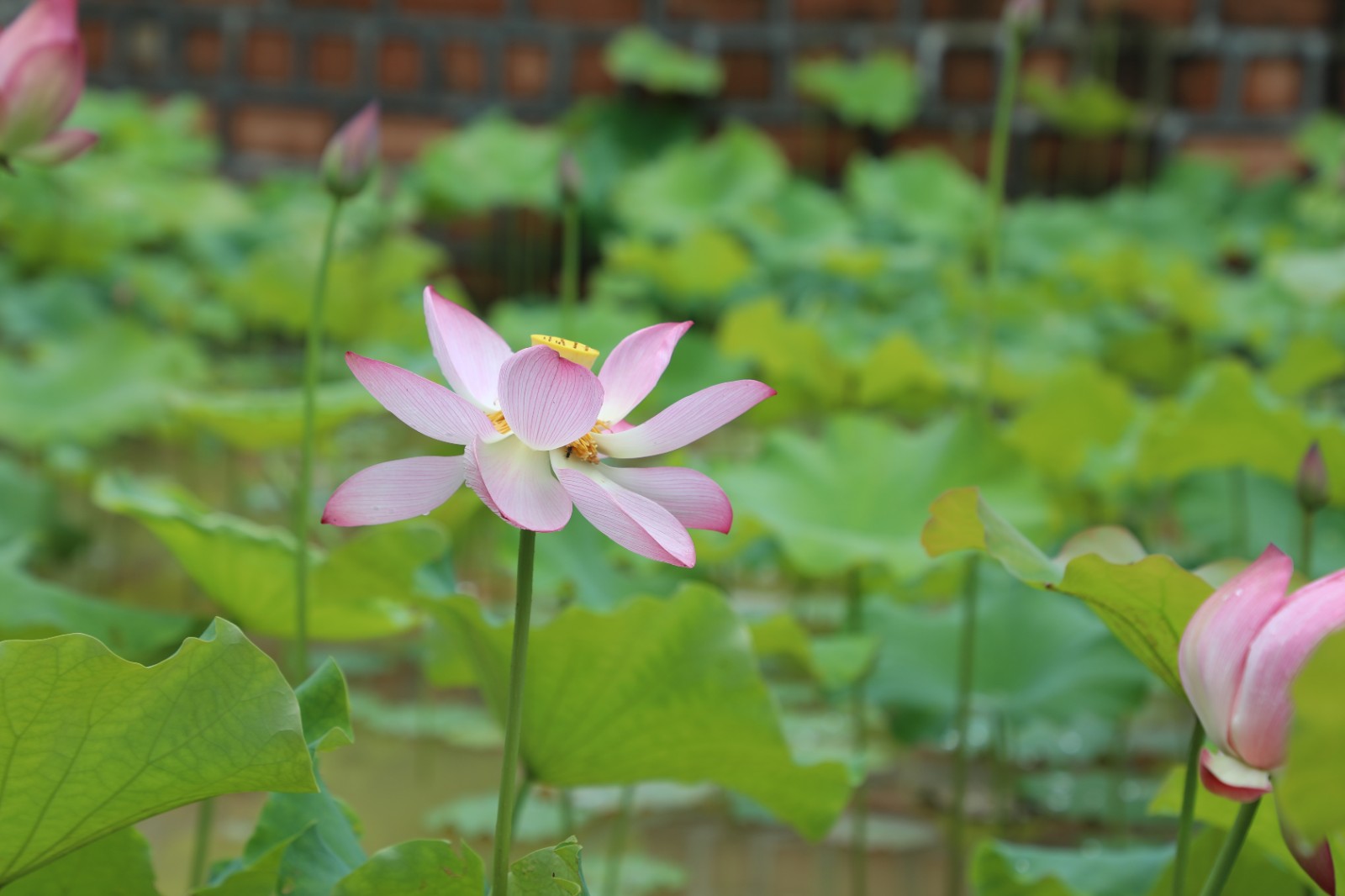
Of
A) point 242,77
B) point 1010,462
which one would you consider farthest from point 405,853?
point 242,77

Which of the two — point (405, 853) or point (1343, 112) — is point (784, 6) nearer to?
point (1343, 112)

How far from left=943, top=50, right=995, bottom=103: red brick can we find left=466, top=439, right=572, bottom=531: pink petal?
137 inches

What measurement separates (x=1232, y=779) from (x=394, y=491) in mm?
242

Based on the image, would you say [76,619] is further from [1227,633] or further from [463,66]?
[463,66]

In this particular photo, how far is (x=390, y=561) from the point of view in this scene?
674 millimetres

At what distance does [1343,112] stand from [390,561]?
339 cm

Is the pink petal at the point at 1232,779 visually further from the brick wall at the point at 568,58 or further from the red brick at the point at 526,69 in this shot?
the red brick at the point at 526,69

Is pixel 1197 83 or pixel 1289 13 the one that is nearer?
pixel 1289 13

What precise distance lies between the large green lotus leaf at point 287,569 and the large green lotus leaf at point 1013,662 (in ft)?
1.65

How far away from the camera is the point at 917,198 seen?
126 inches

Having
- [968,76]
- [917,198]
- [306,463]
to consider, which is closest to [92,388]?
[306,463]

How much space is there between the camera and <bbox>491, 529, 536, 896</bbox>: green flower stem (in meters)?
0.39


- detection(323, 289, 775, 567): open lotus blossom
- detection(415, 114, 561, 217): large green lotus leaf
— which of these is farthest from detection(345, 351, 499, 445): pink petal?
detection(415, 114, 561, 217): large green lotus leaf

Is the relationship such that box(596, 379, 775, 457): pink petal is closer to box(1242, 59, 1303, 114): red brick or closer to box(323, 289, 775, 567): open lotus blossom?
box(323, 289, 775, 567): open lotus blossom
